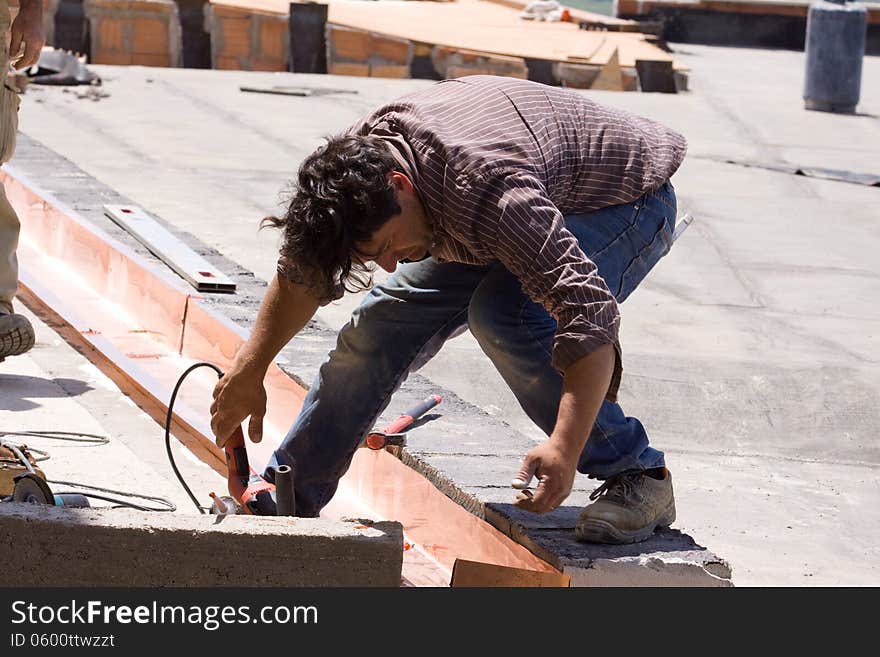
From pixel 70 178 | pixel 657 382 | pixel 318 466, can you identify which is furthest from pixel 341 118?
pixel 318 466

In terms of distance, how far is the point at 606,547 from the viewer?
157 inches

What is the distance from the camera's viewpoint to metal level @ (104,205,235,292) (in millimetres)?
6555

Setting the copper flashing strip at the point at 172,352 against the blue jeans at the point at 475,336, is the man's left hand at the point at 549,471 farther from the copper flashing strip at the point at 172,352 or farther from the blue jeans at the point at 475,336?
the copper flashing strip at the point at 172,352

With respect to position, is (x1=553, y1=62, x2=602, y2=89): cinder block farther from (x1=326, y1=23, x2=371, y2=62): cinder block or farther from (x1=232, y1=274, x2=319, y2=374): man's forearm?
(x1=232, y1=274, x2=319, y2=374): man's forearm

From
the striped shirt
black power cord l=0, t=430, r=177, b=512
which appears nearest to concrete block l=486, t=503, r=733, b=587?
the striped shirt

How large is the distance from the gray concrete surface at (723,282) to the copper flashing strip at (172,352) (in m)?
0.21

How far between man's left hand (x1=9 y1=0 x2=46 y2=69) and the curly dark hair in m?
2.50

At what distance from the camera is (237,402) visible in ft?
13.2

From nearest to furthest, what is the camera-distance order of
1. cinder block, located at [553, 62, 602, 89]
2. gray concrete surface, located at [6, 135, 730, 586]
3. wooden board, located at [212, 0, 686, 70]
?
gray concrete surface, located at [6, 135, 730, 586] → cinder block, located at [553, 62, 602, 89] → wooden board, located at [212, 0, 686, 70]

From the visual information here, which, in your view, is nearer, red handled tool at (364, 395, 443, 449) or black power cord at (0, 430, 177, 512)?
black power cord at (0, 430, 177, 512)

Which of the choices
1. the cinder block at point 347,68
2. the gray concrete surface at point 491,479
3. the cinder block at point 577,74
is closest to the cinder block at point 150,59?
the cinder block at point 347,68

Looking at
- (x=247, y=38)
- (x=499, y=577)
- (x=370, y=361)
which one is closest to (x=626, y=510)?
(x=499, y=577)

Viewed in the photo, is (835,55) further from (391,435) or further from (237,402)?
(237,402)

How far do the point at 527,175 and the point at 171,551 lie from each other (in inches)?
47.4
